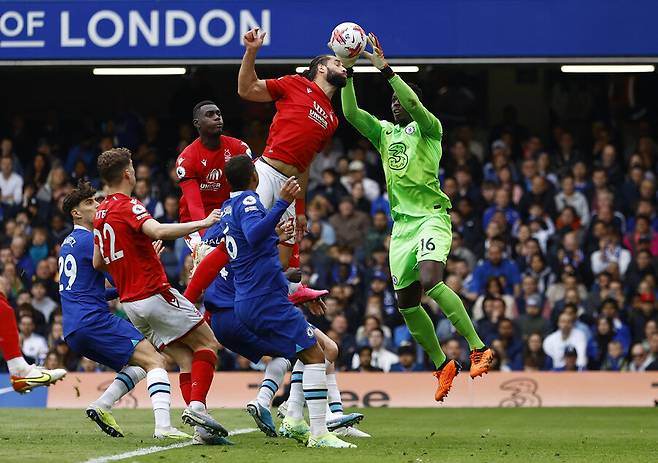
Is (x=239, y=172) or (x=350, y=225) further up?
(x=350, y=225)

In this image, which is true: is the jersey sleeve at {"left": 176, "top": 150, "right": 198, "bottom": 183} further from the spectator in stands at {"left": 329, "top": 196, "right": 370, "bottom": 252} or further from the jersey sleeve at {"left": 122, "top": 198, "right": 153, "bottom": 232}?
the spectator in stands at {"left": 329, "top": 196, "right": 370, "bottom": 252}

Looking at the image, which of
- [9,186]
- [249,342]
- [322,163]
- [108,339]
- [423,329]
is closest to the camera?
[249,342]

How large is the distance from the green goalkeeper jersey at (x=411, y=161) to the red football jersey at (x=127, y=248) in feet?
8.21

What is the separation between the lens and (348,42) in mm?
11664

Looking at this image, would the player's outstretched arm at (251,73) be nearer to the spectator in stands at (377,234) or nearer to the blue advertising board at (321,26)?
the blue advertising board at (321,26)

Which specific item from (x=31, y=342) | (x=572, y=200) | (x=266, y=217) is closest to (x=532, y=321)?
(x=572, y=200)

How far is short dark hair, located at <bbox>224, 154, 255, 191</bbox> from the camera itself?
9.85 metres

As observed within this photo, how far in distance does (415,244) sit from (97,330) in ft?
9.20

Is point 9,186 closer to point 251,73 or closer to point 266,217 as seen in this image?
point 251,73

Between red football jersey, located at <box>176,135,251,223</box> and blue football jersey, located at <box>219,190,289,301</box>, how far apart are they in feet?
7.95

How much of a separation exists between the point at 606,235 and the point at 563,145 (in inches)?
81.6

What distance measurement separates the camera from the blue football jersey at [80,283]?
10984 millimetres

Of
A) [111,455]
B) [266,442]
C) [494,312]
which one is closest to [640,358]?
[494,312]

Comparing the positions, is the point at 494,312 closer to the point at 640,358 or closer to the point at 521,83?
the point at 640,358
